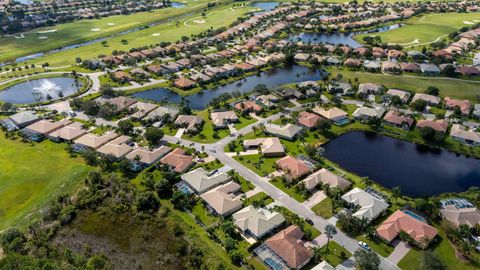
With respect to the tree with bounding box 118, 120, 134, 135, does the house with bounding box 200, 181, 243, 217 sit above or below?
below

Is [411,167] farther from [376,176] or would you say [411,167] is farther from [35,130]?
[35,130]

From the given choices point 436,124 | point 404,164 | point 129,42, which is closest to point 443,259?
point 404,164

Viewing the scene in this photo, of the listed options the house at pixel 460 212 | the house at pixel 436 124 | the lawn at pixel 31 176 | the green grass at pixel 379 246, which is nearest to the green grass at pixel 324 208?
the green grass at pixel 379 246

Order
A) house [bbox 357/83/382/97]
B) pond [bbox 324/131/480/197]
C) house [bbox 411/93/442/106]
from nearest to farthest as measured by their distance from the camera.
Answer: pond [bbox 324/131/480/197]
house [bbox 411/93/442/106]
house [bbox 357/83/382/97]

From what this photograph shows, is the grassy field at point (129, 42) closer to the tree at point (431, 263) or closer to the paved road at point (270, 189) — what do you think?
the paved road at point (270, 189)

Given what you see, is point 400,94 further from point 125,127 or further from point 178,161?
point 125,127

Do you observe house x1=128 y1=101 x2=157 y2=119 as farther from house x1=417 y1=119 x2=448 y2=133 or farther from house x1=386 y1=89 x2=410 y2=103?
house x1=417 y1=119 x2=448 y2=133

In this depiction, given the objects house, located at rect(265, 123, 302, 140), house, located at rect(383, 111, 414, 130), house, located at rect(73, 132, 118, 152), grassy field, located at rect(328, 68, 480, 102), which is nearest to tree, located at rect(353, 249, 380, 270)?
house, located at rect(265, 123, 302, 140)

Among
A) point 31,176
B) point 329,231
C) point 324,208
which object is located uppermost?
point 329,231
